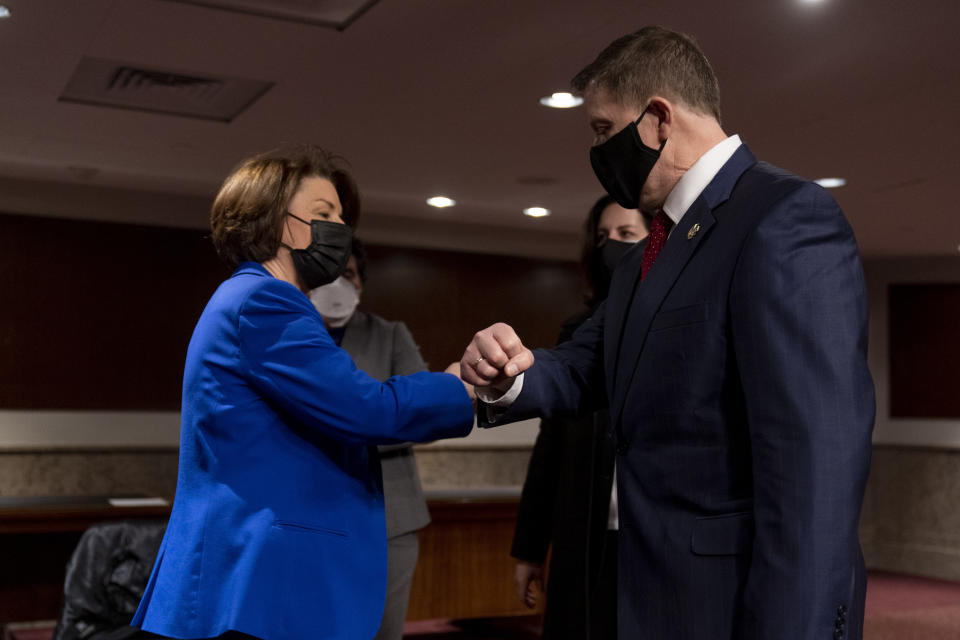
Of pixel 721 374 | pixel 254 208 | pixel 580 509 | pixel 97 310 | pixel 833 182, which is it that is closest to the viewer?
pixel 721 374

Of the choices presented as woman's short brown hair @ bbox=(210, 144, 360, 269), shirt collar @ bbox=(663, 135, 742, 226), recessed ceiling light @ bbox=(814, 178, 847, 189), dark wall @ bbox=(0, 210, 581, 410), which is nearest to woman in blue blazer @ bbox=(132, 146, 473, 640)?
woman's short brown hair @ bbox=(210, 144, 360, 269)

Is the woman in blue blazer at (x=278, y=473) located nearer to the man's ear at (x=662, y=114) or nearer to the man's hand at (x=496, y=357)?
the man's hand at (x=496, y=357)

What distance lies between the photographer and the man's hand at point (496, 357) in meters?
1.43

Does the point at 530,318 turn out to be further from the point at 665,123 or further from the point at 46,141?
the point at 665,123

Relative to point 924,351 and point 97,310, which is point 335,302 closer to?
point 97,310

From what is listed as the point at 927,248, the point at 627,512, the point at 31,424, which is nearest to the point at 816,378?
the point at 627,512

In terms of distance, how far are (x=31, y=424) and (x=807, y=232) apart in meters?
6.38

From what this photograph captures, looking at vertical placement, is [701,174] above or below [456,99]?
below

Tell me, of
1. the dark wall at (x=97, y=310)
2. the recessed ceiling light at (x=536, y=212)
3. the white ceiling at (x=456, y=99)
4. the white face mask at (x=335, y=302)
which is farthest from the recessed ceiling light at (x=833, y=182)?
the dark wall at (x=97, y=310)

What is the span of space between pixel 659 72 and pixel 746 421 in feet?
1.71

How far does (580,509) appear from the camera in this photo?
7.15 ft

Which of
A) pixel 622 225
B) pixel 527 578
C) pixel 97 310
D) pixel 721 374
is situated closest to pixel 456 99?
pixel 622 225

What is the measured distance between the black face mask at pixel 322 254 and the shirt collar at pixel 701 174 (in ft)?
2.45

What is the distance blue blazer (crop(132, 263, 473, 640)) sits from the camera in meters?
1.56
